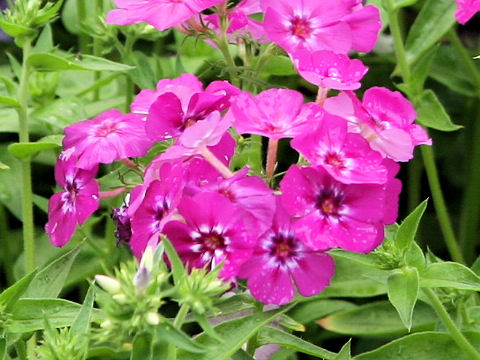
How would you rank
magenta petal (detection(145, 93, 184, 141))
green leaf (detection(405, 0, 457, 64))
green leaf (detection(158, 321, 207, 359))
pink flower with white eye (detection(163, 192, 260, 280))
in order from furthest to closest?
green leaf (detection(405, 0, 457, 64)), magenta petal (detection(145, 93, 184, 141)), pink flower with white eye (detection(163, 192, 260, 280)), green leaf (detection(158, 321, 207, 359))

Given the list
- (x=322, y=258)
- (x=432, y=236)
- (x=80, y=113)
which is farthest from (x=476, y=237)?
(x=322, y=258)

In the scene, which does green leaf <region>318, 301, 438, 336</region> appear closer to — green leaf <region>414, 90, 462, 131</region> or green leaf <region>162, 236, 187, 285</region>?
green leaf <region>414, 90, 462, 131</region>

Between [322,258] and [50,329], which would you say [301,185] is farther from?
[50,329]

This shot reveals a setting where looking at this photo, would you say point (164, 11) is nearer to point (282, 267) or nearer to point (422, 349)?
point (282, 267)

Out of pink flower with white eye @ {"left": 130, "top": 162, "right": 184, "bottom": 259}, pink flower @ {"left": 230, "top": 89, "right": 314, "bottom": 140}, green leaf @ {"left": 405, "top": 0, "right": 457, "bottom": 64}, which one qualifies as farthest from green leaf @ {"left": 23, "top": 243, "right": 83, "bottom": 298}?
green leaf @ {"left": 405, "top": 0, "right": 457, "bottom": 64}

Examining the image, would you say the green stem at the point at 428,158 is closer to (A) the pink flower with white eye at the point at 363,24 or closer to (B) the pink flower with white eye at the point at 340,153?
(A) the pink flower with white eye at the point at 363,24

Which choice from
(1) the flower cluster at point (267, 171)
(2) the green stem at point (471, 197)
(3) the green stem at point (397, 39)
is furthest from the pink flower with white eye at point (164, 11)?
(2) the green stem at point (471, 197)
